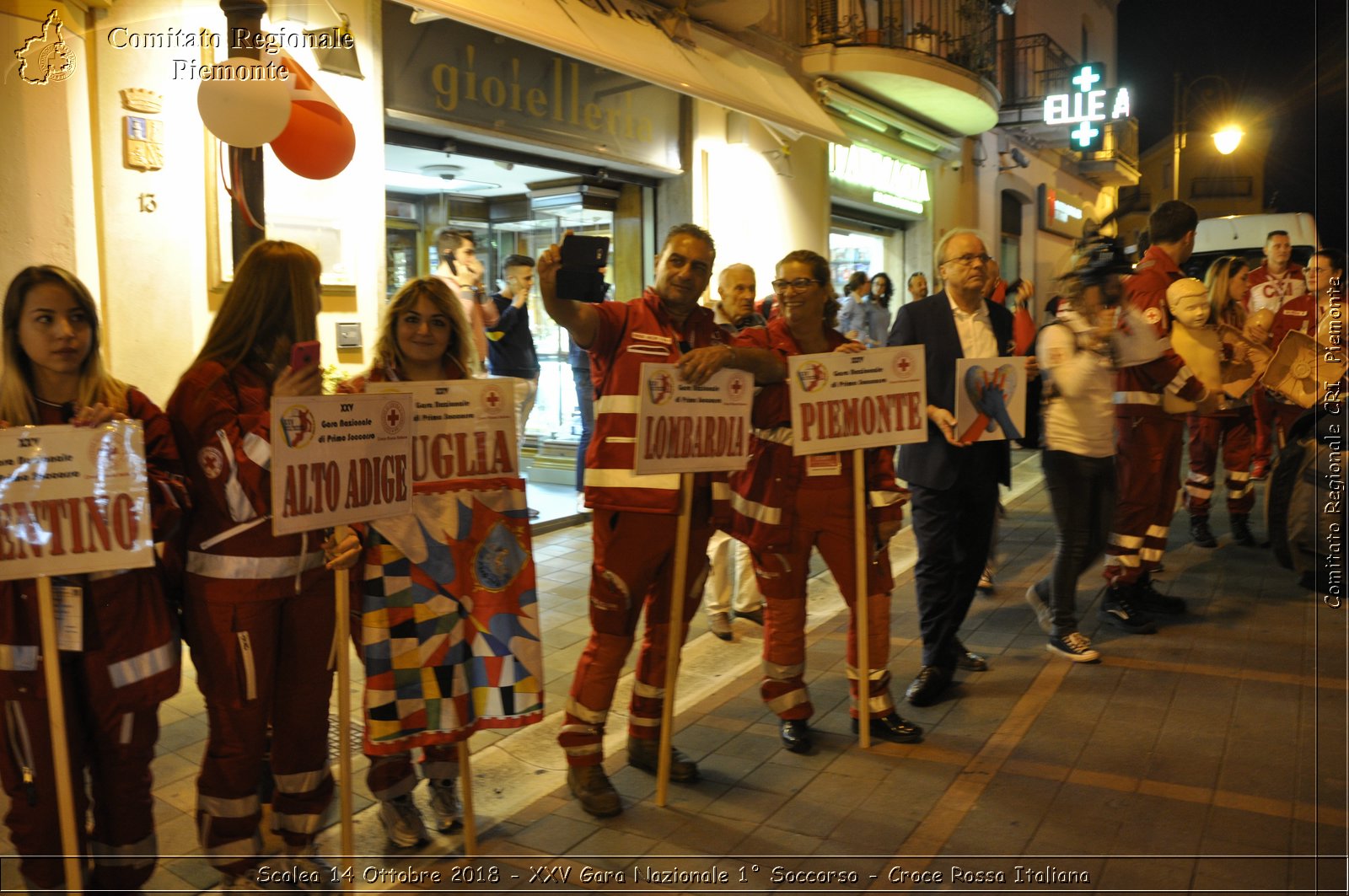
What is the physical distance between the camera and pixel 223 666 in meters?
2.98

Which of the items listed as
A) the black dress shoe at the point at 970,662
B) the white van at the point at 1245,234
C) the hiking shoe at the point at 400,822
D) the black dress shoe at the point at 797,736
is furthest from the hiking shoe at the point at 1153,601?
the white van at the point at 1245,234

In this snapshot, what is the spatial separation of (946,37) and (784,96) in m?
4.96

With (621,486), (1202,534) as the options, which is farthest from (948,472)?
(1202,534)

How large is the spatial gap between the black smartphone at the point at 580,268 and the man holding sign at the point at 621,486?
103mm

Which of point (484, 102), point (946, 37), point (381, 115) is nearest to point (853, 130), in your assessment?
point (946, 37)

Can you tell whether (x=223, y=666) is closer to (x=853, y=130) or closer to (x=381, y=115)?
(x=381, y=115)

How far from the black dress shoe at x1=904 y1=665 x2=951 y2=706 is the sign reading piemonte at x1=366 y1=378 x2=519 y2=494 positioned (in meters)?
2.43

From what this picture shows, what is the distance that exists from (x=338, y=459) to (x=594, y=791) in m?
1.61

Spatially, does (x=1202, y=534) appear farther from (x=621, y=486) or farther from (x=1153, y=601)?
(x=621, y=486)

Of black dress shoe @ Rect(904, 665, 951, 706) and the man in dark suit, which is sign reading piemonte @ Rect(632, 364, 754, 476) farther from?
black dress shoe @ Rect(904, 665, 951, 706)

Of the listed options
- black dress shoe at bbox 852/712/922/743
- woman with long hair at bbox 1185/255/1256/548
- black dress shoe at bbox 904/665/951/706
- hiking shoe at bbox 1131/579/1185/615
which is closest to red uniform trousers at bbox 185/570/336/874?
black dress shoe at bbox 852/712/922/743

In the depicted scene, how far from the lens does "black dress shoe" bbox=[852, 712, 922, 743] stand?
4402 mm

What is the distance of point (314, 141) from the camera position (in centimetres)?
487

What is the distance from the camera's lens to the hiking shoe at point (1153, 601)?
20.9ft
